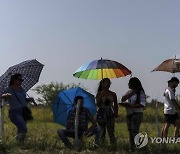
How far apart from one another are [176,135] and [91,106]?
7.38 ft

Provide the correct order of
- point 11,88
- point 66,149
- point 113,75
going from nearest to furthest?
point 66,149 → point 11,88 → point 113,75

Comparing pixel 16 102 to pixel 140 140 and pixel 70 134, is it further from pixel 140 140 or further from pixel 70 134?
pixel 140 140

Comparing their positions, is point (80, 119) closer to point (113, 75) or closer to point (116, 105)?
point (116, 105)

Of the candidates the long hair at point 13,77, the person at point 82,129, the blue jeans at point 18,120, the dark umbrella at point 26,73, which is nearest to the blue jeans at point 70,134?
the person at point 82,129

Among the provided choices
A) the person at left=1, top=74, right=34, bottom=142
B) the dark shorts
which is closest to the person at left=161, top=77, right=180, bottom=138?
the dark shorts

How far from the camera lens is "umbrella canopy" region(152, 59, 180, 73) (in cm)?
1089

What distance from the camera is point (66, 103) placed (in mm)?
10922

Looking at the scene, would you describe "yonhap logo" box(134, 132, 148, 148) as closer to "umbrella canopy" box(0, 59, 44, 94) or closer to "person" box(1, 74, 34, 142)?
"person" box(1, 74, 34, 142)

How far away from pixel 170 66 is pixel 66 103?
2800 millimetres

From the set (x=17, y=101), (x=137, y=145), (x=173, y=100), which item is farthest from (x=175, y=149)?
(x=17, y=101)

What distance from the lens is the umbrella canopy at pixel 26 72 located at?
397 inches

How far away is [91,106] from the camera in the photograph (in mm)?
11062

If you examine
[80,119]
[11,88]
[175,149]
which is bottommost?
[175,149]

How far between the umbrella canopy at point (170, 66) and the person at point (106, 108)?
1.74m
